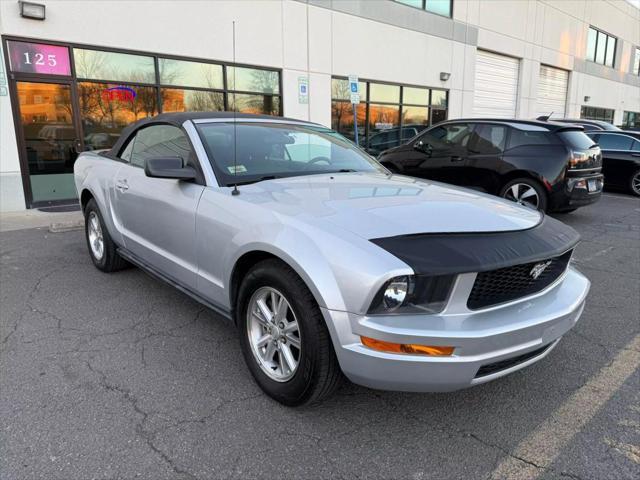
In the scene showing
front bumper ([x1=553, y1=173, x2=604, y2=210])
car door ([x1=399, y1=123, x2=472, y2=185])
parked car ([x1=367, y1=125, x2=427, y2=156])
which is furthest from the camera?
parked car ([x1=367, y1=125, x2=427, y2=156])

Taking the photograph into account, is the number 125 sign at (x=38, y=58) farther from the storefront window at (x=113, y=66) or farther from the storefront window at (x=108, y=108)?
the storefront window at (x=108, y=108)

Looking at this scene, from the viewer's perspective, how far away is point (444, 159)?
8148 mm

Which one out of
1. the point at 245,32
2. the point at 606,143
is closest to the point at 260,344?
the point at 245,32

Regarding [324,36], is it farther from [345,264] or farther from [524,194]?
[345,264]

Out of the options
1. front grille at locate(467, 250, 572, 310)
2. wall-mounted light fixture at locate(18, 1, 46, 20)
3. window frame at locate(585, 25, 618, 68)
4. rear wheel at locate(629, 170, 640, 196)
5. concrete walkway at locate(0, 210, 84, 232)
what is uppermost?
window frame at locate(585, 25, 618, 68)

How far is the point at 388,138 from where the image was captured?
603 inches

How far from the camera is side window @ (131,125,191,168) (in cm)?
362

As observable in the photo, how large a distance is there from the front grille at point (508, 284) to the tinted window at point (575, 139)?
543 centimetres

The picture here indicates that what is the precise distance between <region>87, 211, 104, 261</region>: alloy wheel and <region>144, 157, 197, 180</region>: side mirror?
1.99 m

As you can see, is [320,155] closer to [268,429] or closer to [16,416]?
[268,429]

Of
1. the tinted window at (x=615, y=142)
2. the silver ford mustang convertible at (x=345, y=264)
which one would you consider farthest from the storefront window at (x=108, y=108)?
the tinted window at (x=615, y=142)

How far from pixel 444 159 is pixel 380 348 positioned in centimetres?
656

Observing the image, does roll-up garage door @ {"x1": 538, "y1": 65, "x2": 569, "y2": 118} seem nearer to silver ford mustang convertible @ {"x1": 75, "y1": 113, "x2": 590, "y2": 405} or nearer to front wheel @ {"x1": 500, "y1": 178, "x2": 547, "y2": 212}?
front wheel @ {"x1": 500, "y1": 178, "x2": 547, "y2": 212}

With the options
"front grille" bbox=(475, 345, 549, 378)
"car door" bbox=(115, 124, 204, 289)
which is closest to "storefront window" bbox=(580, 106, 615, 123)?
"car door" bbox=(115, 124, 204, 289)
